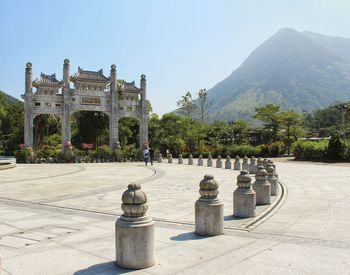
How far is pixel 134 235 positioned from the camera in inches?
190

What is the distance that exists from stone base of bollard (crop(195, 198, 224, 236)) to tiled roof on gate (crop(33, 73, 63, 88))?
95.5 feet

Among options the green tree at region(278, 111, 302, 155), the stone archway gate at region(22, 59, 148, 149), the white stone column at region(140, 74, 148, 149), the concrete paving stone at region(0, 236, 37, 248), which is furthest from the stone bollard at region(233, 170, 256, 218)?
the green tree at region(278, 111, 302, 155)

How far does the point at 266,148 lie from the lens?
4394cm

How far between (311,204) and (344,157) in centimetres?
2579

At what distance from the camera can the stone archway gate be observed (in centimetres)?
3152

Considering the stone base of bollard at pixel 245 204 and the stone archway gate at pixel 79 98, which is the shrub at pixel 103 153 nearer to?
the stone archway gate at pixel 79 98

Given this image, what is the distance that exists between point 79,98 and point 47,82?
3.18 m

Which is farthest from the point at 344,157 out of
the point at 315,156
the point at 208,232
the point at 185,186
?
the point at 208,232

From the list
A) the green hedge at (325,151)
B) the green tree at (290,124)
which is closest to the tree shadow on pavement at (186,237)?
the green hedge at (325,151)

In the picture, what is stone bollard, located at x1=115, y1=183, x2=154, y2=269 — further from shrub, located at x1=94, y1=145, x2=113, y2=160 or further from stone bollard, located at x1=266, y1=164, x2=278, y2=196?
shrub, located at x1=94, y1=145, x2=113, y2=160

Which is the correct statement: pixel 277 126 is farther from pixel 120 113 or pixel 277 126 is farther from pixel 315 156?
pixel 120 113

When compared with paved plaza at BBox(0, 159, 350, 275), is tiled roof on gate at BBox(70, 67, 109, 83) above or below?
above

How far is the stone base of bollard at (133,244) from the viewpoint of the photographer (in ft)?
15.9

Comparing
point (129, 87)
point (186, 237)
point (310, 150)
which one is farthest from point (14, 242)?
point (310, 150)
